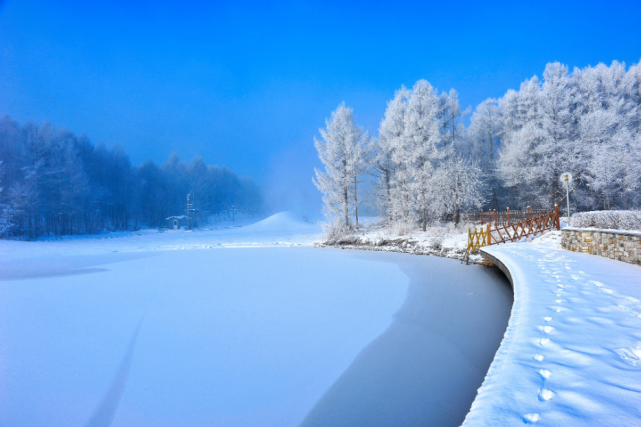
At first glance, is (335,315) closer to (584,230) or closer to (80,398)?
(80,398)

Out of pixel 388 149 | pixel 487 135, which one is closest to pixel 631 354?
pixel 388 149

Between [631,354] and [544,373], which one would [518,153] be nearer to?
[631,354]

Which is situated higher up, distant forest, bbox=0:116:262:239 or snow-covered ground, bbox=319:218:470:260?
distant forest, bbox=0:116:262:239

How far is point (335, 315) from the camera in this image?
5.87 meters

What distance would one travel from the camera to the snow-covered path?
73.0 inches

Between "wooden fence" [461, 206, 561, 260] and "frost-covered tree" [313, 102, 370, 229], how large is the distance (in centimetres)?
818

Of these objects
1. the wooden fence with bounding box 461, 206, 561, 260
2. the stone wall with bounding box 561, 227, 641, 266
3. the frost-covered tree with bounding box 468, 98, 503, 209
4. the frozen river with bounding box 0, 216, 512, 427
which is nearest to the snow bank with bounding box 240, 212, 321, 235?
the frost-covered tree with bounding box 468, 98, 503, 209

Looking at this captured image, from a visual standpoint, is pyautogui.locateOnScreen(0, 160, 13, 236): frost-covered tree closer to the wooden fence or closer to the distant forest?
the distant forest

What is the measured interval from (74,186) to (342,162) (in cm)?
2530

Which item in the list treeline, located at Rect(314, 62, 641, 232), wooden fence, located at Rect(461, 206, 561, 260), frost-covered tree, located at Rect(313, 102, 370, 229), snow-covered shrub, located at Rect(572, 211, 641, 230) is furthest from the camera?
frost-covered tree, located at Rect(313, 102, 370, 229)

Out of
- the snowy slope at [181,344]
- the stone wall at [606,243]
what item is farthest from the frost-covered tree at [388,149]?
the snowy slope at [181,344]

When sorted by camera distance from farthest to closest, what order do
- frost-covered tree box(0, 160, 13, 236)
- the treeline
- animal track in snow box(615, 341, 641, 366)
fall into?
frost-covered tree box(0, 160, 13, 236) → the treeline → animal track in snow box(615, 341, 641, 366)

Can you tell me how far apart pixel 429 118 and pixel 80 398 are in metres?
20.5

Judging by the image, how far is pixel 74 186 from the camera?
26938 mm
